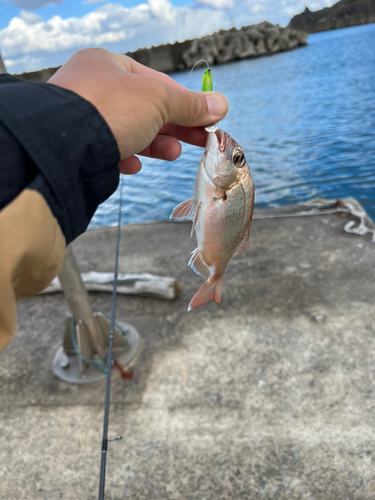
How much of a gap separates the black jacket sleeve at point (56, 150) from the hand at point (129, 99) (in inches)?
4.6

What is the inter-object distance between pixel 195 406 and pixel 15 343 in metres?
2.35

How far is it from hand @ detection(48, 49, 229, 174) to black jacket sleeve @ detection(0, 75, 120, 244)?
0.38 ft

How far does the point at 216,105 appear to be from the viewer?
169 centimetres

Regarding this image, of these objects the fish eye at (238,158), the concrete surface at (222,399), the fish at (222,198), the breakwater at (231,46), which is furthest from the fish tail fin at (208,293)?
the breakwater at (231,46)

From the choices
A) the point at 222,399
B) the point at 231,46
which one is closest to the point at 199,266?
the point at 222,399

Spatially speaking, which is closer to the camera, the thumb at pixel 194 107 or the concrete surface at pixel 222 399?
the thumb at pixel 194 107

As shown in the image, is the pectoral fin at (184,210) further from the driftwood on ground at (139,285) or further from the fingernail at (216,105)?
the driftwood on ground at (139,285)

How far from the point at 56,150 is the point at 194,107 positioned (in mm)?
747

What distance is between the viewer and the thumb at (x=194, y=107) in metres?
1.62

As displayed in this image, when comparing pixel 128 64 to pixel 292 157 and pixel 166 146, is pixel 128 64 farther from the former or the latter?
pixel 292 157

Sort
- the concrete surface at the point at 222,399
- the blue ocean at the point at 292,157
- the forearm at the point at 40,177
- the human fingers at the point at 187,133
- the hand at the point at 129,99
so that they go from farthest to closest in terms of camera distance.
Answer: the blue ocean at the point at 292,157 → the concrete surface at the point at 222,399 → the human fingers at the point at 187,133 → the hand at the point at 129,99 → the forearm at the point at 40,177

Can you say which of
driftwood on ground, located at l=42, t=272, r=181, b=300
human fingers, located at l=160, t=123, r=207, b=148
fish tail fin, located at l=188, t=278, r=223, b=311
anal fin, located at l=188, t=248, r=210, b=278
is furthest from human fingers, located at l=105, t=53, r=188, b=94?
driftwood on ground, located at l=42, t=272, r=181, b=300

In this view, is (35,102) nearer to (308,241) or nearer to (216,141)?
(216,141)

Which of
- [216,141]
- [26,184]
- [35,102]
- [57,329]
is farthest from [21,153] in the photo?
[57,329]
